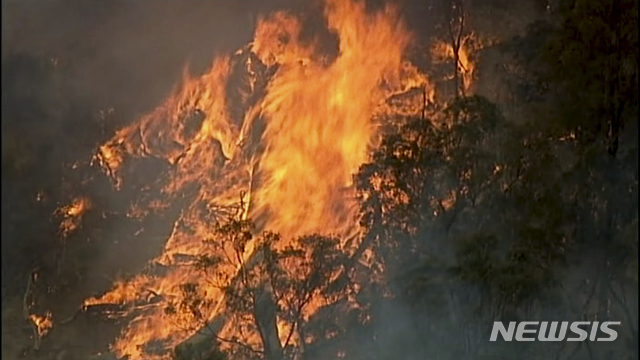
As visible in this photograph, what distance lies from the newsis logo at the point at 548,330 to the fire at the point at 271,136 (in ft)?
1.53

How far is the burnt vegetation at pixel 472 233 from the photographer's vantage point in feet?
6.63

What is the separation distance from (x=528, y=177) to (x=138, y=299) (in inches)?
40.9

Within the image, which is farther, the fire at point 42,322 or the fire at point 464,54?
the fire at point 464,54

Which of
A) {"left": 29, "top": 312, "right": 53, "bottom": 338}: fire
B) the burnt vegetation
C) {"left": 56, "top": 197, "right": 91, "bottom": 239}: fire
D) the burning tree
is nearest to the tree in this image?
the burnt vegetation

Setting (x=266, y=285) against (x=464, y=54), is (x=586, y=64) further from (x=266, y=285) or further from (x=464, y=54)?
(x=266, y=285)

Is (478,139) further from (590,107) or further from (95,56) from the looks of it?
(95,56)

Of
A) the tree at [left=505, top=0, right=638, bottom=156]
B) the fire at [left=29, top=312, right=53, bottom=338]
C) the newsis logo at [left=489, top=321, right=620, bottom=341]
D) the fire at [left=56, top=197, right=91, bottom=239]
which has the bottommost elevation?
the newsis logo at [left=489, top=321, right=620, bottom=341]

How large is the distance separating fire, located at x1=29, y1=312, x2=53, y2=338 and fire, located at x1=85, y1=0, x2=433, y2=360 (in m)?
0.19

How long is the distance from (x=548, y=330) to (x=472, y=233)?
12.3 inches

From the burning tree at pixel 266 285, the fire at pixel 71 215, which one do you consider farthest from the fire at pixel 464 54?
the fire at pixel 71 215

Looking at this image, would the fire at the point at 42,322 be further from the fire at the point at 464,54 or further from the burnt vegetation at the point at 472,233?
the fire at the point at 464,54

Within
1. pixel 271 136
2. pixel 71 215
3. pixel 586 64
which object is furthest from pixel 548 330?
pixel 71 215

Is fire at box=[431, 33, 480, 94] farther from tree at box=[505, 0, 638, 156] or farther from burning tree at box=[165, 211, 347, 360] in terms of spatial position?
burning tree at box=[165, 211, 347, 360]

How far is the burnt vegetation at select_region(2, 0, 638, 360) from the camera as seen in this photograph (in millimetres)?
2020
